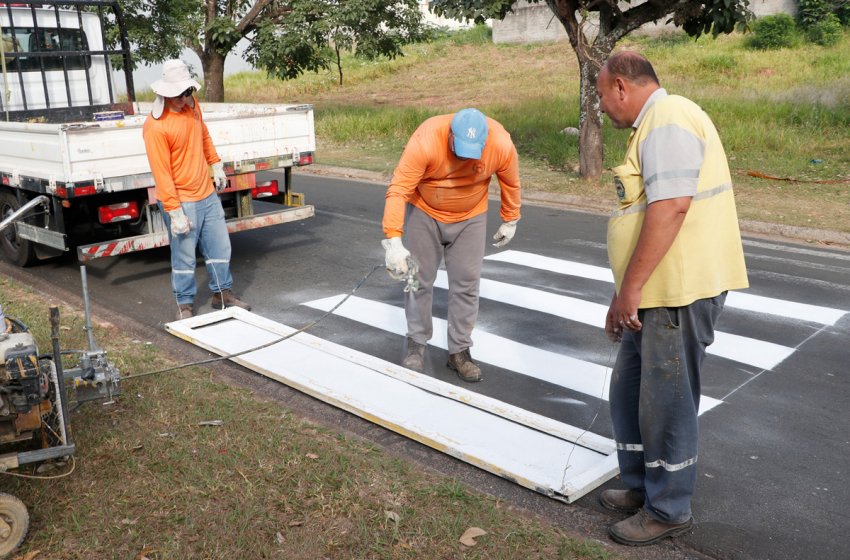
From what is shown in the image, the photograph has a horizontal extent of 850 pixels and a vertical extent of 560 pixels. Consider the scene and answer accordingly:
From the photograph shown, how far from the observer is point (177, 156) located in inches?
248

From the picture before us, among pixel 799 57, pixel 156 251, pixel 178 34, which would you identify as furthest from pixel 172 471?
pixel 799 57

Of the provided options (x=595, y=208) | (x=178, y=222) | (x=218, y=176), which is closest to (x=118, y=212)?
(x=218, y=176)

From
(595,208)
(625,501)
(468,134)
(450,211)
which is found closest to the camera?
(625,501)

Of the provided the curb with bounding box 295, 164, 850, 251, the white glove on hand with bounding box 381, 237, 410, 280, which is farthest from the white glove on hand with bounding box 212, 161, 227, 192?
the curb with bounding box 295, 164, 850, 251

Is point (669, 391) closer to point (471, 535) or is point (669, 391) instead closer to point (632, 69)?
point (471, 535)

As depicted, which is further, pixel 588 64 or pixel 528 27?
pixel 528 27

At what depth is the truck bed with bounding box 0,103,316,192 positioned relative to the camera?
273 inches

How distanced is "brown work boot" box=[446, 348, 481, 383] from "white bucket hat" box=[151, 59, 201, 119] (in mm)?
2836

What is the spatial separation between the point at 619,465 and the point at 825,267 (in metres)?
5.49

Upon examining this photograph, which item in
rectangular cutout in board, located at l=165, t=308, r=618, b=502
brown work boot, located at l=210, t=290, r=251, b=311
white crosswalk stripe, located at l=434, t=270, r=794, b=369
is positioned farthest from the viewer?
brown work boot, located at l=210, t=290, r=251, b=311

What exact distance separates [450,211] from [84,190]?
357 cm

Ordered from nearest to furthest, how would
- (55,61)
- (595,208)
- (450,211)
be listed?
(450,211) < (55,61) < (595,208)

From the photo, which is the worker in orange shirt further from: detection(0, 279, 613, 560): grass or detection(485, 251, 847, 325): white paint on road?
detection(485, 251, 847, 325): white paint on road

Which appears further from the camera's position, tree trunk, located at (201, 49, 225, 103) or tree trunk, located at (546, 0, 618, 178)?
tree trunk, located at (201, 49, 225, 103)
